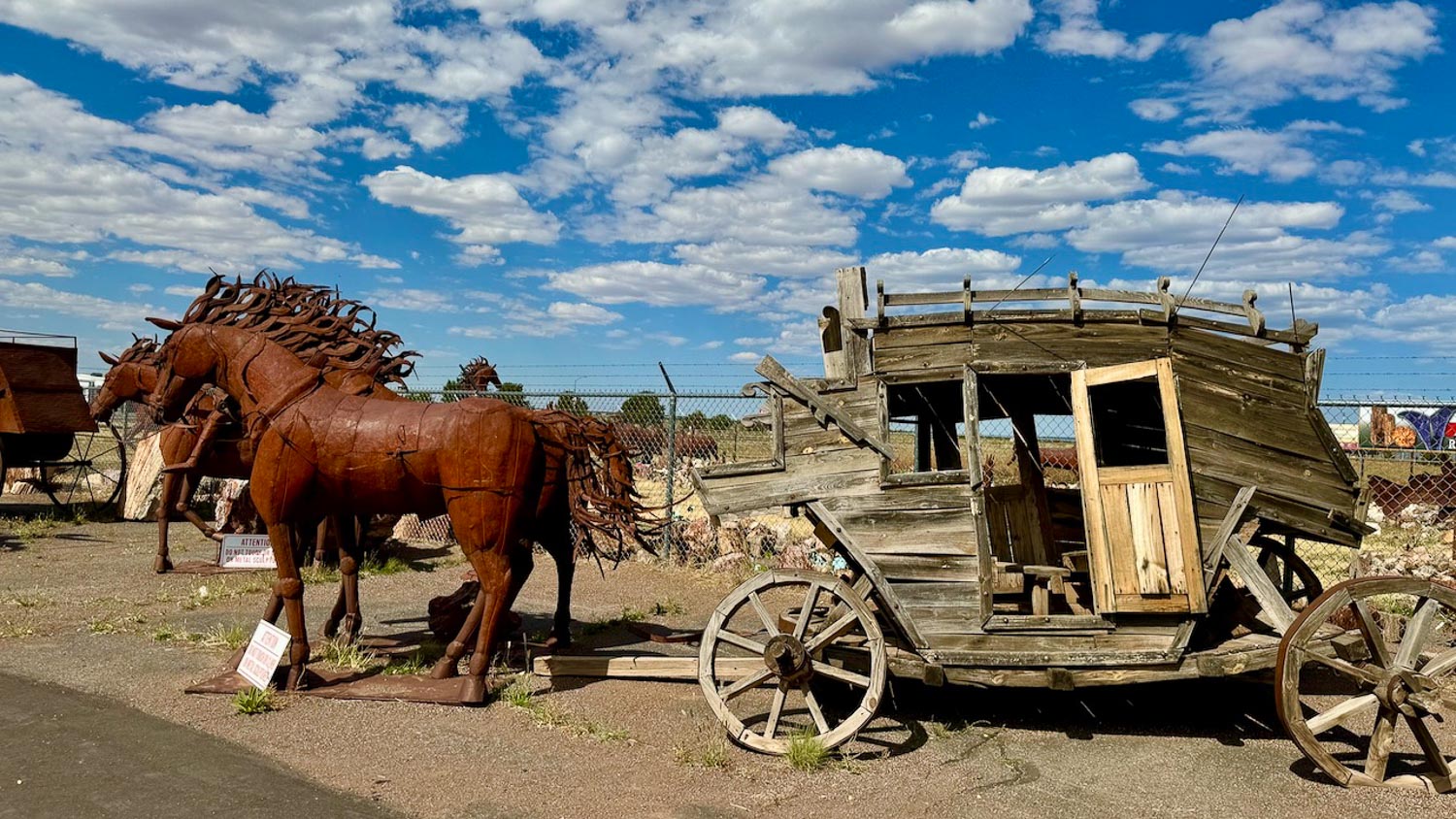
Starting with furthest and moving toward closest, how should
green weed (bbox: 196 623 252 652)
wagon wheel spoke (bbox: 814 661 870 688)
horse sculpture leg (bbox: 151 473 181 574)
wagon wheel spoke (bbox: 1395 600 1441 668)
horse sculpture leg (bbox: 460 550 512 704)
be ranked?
horse sculpture leg (bbox: 151 473 181 574) < green weed (bbox: 196 623 252 652) < horse sculpture leg (bbox: 460 550 512 704) < wagon wheel spoke (bbox: 814 661 870 688) < wagon wheel spoke (bbox: 1395 600 1441 668)

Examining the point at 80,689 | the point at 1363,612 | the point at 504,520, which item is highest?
the point at 504,520

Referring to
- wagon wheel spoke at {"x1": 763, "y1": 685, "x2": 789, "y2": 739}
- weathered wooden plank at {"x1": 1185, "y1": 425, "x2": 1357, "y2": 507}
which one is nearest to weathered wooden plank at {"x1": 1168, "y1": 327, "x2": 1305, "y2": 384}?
weathered wooden plank at {"x1": 1185, "y1": 425, "x2": 1357, "y2": 507}

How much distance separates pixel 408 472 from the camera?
6.51 metres

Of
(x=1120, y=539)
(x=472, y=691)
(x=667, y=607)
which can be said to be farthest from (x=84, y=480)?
(x=1120, y=539)

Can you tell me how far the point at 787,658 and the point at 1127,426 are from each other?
3.56 m

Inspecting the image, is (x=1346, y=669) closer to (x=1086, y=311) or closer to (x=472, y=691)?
(x=1086, y=311)

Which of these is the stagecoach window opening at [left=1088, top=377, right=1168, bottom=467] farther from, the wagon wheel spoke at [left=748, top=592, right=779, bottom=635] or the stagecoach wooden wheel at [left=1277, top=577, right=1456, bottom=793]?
the wagon wheel spoke at [left=748, top=592, right=779, bottom=635]

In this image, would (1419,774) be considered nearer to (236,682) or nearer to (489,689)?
(489,689)

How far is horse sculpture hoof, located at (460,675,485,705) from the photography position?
20.6ft

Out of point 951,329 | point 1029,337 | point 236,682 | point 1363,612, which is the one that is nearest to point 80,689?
point 236,682

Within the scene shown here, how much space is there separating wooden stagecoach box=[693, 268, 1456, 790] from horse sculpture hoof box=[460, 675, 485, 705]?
5.23 feet

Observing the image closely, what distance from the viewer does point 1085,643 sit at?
5.53 meters

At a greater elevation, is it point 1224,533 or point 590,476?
point 590,476

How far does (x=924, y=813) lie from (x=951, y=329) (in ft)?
9.17
